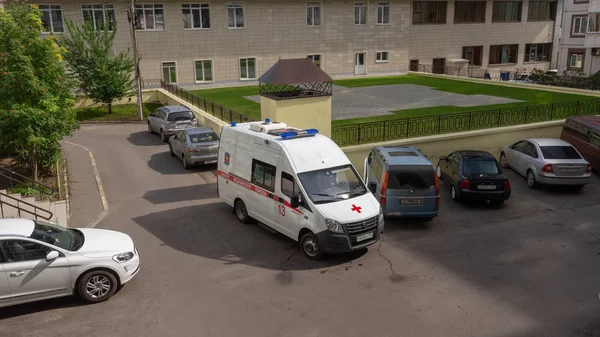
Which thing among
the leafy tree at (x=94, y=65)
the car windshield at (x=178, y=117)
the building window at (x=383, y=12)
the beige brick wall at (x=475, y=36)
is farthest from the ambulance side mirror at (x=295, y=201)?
the beige brick wall at (x=475, y=36)

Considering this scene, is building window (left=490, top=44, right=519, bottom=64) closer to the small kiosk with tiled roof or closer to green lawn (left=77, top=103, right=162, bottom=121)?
green lawn (left=77, top=103, right=162, bottom=121)

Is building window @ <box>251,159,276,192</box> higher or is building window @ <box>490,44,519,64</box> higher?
building window @ <box>490,44,519,64</box>

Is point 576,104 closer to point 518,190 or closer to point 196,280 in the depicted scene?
point 518,190

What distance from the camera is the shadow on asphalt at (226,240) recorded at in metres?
11.9

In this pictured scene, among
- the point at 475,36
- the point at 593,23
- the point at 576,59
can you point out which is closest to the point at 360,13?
the point at 475,36

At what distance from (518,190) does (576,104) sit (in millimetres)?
8764

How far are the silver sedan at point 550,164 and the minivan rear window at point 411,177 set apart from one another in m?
5.65

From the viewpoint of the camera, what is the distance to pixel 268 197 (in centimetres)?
1291

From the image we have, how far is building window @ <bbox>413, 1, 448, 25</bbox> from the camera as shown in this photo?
47875 mm

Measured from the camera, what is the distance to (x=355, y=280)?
35.6ft

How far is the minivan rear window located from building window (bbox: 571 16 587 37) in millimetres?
41146

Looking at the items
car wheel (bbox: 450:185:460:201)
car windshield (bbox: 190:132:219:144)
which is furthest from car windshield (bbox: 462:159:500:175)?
car windshield (bbox: 190:132:219:144)

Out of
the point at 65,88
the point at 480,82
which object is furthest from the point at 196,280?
the point at 480,82

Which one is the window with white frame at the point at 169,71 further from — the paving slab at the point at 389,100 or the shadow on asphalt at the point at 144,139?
the shadow on asphalt at the point at 144,139
